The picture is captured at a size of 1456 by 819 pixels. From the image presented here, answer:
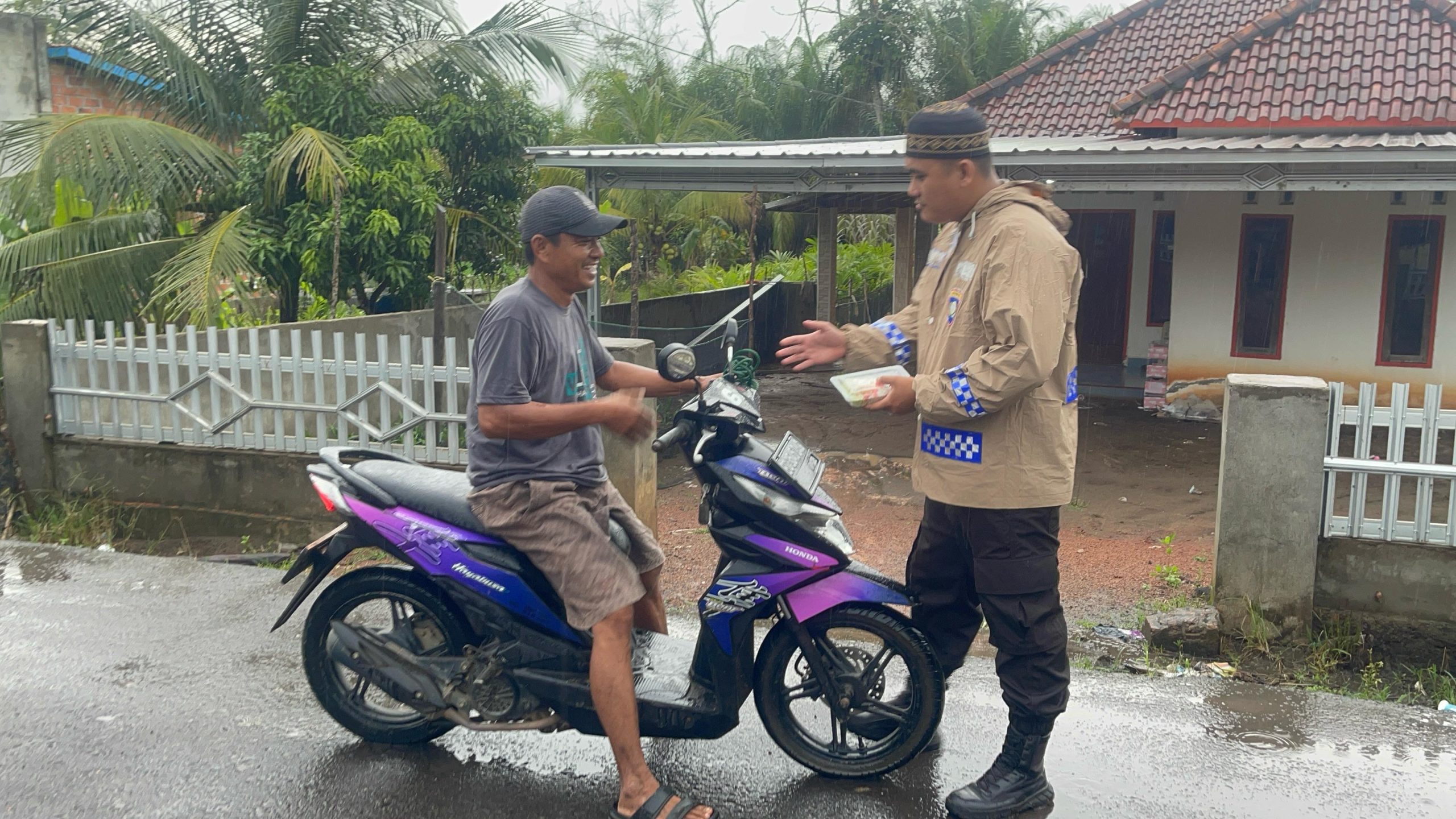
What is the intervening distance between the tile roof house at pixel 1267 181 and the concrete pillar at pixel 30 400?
5.16 m

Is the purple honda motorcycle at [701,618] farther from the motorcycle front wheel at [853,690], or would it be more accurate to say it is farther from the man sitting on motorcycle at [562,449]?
the man sitting on motorcycle at [562,449]

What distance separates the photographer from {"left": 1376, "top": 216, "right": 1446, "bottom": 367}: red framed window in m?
11.7

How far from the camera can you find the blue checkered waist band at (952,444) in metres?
3.26

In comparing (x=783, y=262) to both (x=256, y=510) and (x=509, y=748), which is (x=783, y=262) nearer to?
(x=256, y=510)

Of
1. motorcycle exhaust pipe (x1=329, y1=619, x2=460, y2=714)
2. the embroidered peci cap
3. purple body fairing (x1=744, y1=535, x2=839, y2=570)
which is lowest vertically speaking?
motorcycle exhaust pipe (x1=329, y1=619, x2=460, y2=714)

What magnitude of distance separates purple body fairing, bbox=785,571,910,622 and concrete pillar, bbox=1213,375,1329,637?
2285 mm

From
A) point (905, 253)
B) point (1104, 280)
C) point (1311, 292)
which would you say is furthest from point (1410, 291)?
point (905, 253)

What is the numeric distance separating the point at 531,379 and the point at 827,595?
40.6 inches

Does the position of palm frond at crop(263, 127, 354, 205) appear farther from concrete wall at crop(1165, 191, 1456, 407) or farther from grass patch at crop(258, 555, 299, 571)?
concrete wall at crop(1165, 191, 1456, 407)

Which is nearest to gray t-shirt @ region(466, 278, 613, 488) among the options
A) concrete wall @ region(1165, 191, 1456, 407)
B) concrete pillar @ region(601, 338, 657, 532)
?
concrete pillar @ region(601, 338, 657, 532)

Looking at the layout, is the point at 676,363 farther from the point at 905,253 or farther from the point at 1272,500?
the point at 905,253

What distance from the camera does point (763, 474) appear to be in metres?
3.36

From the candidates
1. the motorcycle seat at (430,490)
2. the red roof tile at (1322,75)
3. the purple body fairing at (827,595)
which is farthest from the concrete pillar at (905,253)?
the purple body fairing at (827,595)

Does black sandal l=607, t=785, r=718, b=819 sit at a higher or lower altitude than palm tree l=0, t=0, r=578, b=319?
lower
